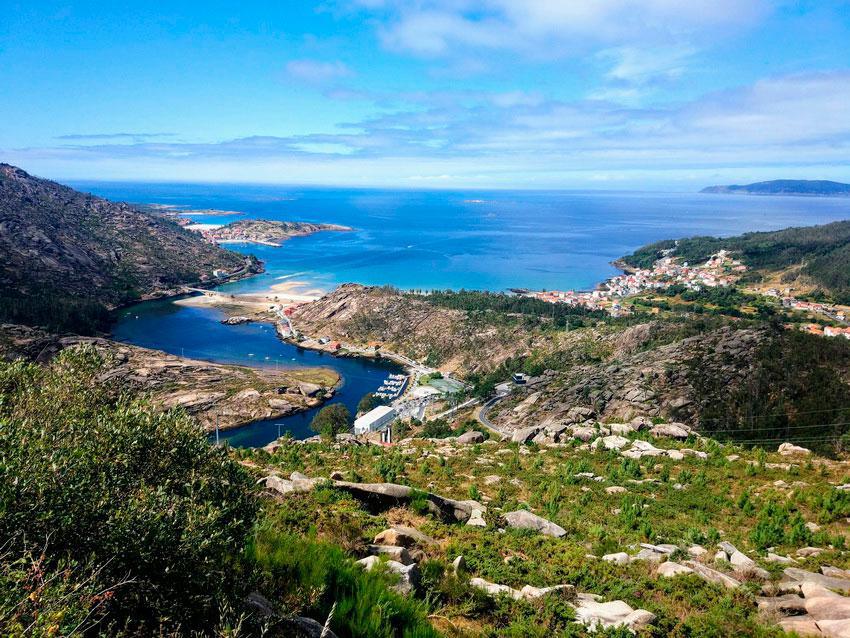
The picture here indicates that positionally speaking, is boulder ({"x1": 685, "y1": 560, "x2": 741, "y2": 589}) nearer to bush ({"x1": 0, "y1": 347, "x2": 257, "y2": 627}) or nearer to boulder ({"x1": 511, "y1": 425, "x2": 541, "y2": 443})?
bush ({"x1": 0, "y1": 347, "x2": 257, "y2": 627})

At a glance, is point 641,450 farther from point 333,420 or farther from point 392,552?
point 333,420

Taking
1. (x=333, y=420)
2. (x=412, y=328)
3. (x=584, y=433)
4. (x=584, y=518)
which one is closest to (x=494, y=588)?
(x=584, y=518)

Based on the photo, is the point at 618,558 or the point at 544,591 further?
the point at 618,558

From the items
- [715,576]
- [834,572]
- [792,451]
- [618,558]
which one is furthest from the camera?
[792,451]

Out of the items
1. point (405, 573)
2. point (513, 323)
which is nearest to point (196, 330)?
point (513, 323)

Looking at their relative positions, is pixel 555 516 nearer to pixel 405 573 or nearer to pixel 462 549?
pixel 462 549

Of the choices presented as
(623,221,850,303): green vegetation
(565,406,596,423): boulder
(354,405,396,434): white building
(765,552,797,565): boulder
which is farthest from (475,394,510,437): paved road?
(623,221,850,303): green vegetation

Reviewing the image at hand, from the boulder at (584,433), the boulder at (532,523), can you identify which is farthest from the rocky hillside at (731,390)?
the boulder at (532,523)
